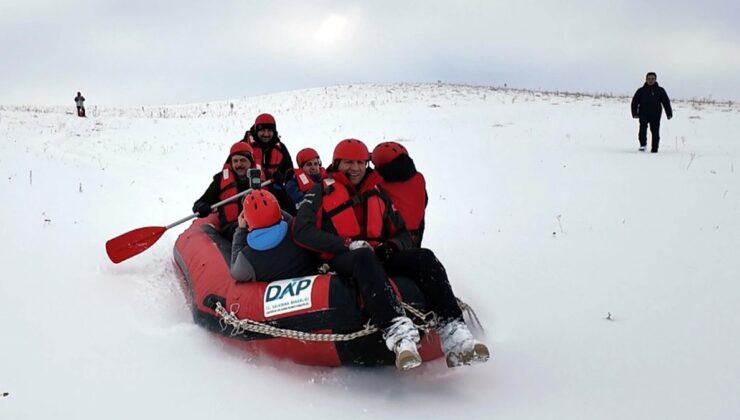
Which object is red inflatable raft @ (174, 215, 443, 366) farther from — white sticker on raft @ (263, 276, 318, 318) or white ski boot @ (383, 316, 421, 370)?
white ski boot @ (383, 316, 421, 370)

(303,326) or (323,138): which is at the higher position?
(323,138)

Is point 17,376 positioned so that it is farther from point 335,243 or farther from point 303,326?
point 335,243

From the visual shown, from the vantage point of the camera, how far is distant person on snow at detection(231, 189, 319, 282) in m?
3.80

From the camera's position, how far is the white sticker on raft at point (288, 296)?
3.47 m

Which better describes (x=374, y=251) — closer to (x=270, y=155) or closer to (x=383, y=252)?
(x=383, y=252)

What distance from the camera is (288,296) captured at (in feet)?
11.6

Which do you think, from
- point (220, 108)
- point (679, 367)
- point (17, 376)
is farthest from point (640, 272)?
point (220, 108)

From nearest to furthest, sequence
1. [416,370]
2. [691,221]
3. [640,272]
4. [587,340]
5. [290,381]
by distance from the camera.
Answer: [290,381]
[416,370]
[587,340]
[640,272]
[691,221]

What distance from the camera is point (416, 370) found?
3.62 meters

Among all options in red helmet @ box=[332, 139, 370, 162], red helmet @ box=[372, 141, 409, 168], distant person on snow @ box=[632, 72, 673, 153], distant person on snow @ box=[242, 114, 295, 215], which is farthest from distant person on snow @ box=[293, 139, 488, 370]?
distant person on snow @ box=[632, 72, 673, 153]

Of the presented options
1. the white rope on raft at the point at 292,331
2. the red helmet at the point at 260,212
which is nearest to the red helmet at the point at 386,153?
the red helmet at the point at 260,212

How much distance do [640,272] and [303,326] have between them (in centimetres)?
319

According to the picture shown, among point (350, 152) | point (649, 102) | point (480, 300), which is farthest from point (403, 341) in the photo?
point (649, 102)

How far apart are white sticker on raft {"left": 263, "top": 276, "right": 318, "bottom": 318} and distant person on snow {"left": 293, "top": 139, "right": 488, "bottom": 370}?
281mm
